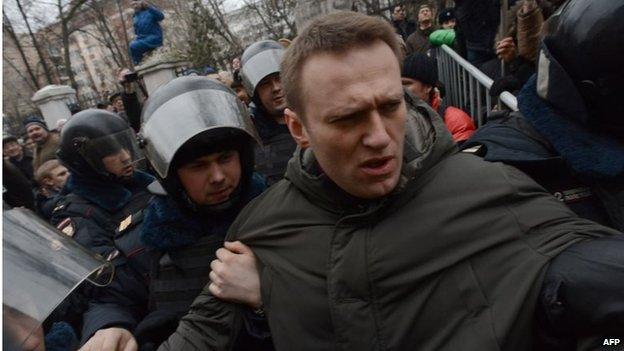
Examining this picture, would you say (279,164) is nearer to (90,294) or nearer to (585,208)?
(90,294)

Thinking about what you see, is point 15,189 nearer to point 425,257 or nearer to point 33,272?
point 33,272

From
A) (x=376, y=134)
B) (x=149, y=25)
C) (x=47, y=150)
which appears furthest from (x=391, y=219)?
(x=149, y=25)

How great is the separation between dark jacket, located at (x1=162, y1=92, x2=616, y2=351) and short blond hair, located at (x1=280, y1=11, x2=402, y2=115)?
302mm

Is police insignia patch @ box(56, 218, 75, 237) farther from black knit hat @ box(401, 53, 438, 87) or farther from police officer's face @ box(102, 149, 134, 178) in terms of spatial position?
black knit hat @ box(401, 53, 438, 87)

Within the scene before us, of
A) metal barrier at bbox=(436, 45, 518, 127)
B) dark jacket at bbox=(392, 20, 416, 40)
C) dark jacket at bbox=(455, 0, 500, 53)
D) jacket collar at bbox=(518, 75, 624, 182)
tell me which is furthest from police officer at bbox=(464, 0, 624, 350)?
dark jacket at bbox=(392, 20, 416, 40)

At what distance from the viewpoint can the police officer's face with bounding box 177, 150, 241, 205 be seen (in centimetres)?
206

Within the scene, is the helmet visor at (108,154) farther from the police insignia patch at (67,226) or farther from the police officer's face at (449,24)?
the police officer's face at (449,24)

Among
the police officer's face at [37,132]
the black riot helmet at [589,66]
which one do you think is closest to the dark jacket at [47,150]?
the police officer's face at [37,132]

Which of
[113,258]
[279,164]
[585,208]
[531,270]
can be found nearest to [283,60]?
[531,270]

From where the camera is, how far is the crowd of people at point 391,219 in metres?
1.20

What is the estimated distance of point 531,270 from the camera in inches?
46.1

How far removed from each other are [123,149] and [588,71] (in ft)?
9.73

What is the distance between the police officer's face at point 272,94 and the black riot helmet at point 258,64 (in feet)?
0.16

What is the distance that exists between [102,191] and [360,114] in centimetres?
246
